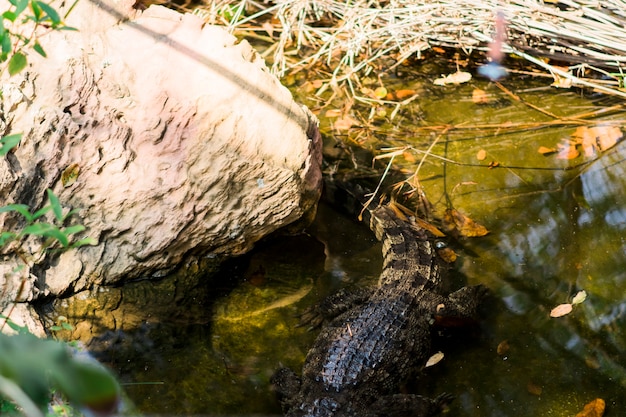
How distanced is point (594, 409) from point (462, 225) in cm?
146

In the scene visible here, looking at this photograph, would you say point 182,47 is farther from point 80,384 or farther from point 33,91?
point 80,384

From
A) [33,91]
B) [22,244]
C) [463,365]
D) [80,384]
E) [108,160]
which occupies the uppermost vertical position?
[80,384]

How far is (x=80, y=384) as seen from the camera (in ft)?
2.14

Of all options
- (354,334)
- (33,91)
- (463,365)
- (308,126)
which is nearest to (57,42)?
(33,91)

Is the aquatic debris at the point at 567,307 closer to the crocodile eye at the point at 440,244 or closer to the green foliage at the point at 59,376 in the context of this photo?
the crocodile eye at the point at 440,244

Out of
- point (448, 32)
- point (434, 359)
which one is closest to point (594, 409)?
point (434, 359)

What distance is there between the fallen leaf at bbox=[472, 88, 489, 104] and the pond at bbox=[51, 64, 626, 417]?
0.16 m

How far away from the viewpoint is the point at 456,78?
5.55 meters

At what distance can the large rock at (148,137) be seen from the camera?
3.46m

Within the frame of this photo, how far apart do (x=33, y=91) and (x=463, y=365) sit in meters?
2.72

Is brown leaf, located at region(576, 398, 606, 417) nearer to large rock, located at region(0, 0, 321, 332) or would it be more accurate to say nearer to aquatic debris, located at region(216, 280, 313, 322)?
aquatic debris, located at region(216, 280, 313, 322)

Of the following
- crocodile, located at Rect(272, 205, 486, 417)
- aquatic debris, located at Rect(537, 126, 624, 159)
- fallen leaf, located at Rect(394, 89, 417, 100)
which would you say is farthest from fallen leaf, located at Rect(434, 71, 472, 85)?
crocodile, located at Rect(272, 205, 486, 417)

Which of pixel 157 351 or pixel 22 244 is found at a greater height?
pixel 22 244

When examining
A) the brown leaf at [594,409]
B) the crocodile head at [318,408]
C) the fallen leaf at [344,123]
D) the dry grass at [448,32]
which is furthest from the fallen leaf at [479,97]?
the crocodile head at [318,408]
